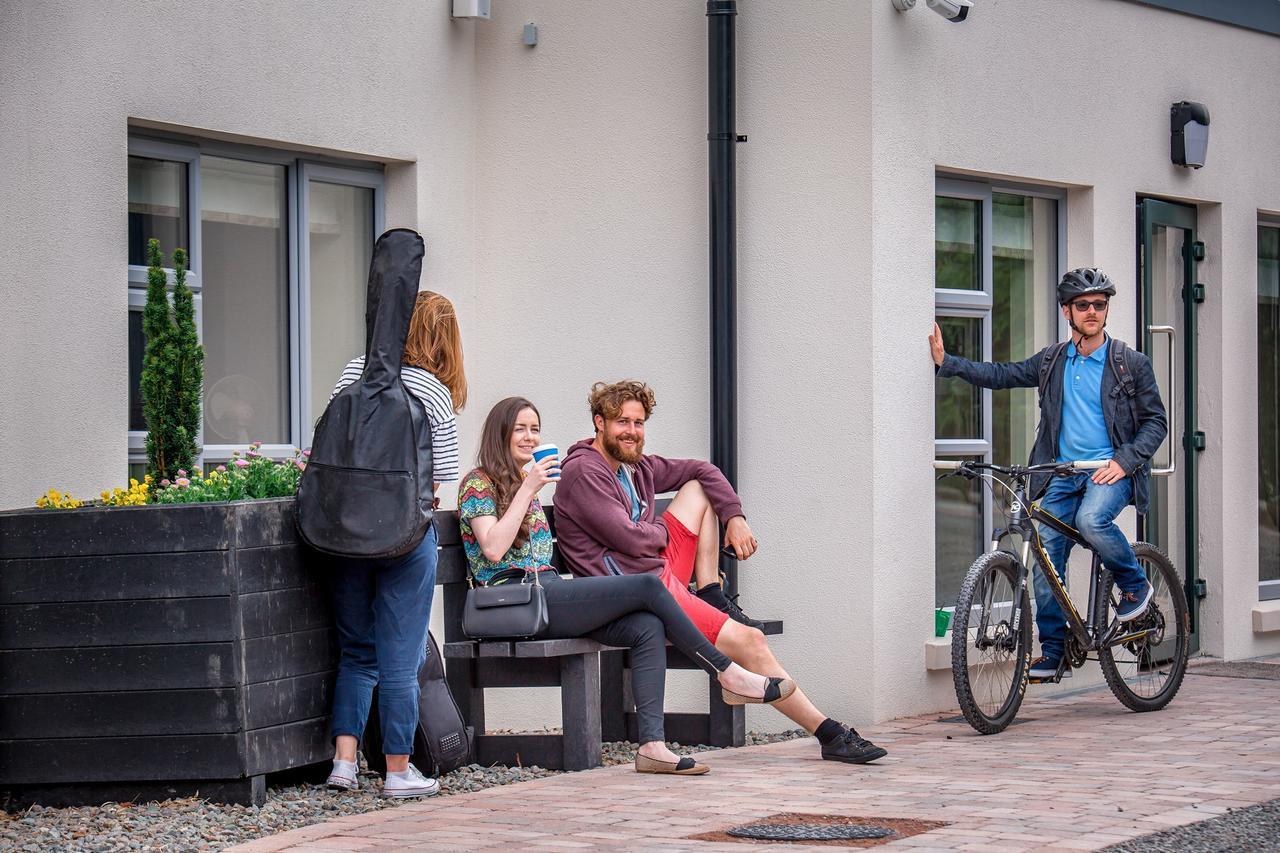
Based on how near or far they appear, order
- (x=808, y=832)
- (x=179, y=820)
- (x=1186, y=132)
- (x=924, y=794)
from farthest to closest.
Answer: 1. (x=1186, y=132)
2. (x=924, y=794)
3. (x=179, y=820)
4. (x=808, y=832)

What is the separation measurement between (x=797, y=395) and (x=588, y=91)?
6.05 ft

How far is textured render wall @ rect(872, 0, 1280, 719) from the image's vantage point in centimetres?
841

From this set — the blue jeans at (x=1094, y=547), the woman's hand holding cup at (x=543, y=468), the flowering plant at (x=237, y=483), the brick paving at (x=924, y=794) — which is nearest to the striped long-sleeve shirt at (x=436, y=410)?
the woman's hand holding cup at (x=543, y=468)

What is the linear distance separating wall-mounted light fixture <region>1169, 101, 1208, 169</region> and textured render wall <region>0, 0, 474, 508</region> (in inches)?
187

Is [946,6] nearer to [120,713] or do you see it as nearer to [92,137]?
[92,137]

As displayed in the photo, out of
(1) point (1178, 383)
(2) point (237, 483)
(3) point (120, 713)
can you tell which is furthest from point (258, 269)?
(1) point (1178, 383)

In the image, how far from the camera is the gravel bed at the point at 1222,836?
5.21 metres

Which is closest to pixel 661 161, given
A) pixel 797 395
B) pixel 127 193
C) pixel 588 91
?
pixel 588 91

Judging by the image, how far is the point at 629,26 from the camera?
8930 millimetres

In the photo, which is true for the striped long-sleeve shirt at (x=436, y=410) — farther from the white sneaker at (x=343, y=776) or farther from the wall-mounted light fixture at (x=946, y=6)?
the wall-mounted light fixture at (x=946, y=6)

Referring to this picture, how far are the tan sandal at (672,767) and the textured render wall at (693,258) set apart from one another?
1771mm

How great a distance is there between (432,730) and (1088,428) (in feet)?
11.7

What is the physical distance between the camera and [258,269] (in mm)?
8305

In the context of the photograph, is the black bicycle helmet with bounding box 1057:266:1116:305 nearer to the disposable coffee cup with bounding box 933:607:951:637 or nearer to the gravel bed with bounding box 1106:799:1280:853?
the disposable coffee cup with bounding box 933:607:951:637
